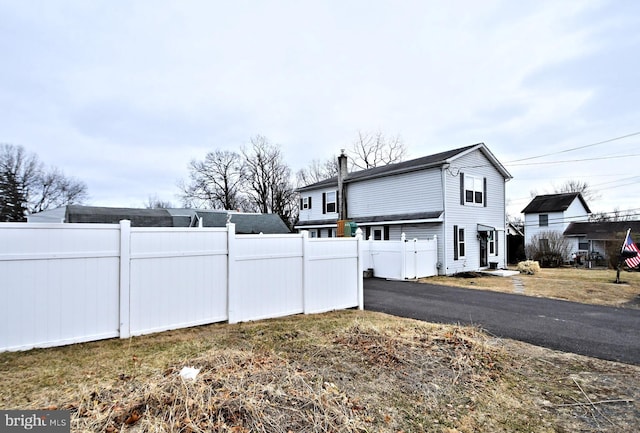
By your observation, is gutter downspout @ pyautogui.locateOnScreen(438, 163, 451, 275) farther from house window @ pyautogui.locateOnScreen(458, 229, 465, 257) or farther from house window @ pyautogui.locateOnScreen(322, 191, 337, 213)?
house window @ pyautogui.locateOnScreen(322, 191, 337, 213)

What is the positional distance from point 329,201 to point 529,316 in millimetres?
15436

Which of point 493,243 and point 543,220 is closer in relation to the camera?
point 493,243

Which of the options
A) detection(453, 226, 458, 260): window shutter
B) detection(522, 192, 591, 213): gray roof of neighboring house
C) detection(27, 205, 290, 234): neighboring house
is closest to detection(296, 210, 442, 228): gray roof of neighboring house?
detection(453, 226, 458, 260): window shutter

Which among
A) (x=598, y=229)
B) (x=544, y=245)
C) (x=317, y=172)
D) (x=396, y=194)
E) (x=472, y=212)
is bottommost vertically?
(x=544, y=245)

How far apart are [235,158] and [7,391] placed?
122 ft

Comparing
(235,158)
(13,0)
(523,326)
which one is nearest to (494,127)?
(523,326)

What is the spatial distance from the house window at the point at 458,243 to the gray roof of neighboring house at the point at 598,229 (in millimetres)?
18668

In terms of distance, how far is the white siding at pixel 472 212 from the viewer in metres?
15.9

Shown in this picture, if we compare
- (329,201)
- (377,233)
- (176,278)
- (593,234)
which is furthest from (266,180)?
(176,278)

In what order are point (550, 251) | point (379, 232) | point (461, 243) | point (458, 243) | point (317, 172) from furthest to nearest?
point (317, 172) → point (550, 251) → point (379, 232) → point (461, 243) → point (458, 243)

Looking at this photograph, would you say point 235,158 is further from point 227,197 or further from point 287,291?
point 287,291

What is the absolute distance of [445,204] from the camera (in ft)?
51.4

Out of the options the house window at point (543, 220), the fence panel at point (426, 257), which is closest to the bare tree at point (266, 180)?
the fence panel at point (426, 257)

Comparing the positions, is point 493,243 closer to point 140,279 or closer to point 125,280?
point 140,279
